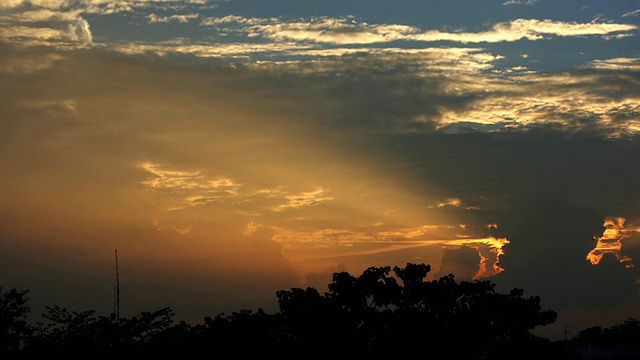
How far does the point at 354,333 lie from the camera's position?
56.3m

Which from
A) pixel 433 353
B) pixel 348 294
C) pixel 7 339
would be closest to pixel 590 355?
pixel 433 353

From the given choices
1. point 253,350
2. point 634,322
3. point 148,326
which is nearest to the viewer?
point 253,350

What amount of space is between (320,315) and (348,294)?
2.25 metres

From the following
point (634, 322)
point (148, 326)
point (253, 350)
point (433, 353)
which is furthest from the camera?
point (634, 322)

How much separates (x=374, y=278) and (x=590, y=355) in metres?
24.6

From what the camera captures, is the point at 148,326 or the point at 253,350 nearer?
the point at 253,350

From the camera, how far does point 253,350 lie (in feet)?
197

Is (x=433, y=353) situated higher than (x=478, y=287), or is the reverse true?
(x=478, y=287)

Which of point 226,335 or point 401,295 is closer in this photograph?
point 401,295

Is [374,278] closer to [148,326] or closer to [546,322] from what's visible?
[546,322]

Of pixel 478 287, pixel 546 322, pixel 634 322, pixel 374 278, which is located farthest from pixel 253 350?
pixel 634 322

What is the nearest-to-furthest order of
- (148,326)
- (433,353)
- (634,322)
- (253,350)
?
(433,353) < (253,350) < (148,326) < (634,322)

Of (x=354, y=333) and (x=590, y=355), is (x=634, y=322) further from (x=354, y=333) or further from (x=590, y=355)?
(x=354, y=333)

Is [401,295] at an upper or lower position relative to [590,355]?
upper
